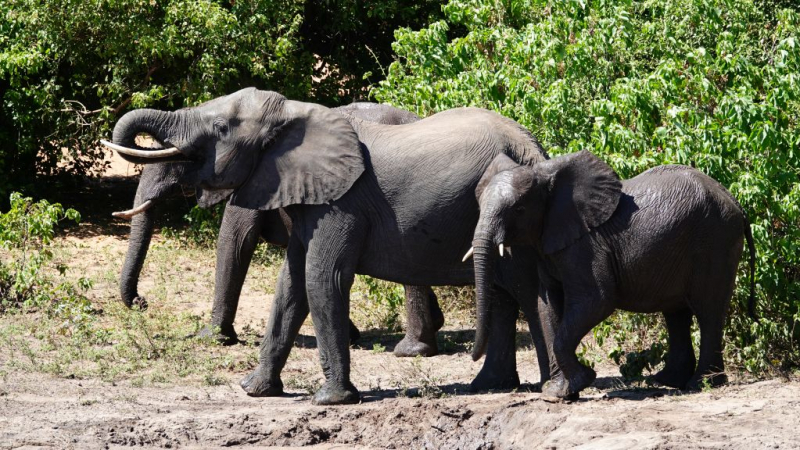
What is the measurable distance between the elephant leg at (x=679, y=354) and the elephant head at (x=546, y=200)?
1.02 meters

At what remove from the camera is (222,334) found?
10.7m

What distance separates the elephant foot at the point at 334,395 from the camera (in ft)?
27.4

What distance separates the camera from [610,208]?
775 cm

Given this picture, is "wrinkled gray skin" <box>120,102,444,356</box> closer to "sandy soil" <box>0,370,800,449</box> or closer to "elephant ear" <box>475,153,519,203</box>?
"sandy soil" <box>0,370,800,449</box>

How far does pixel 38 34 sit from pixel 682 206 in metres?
8.48

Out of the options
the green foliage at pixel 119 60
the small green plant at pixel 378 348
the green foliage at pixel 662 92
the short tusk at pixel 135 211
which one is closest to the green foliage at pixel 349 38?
the green foliage at pixel 119 60

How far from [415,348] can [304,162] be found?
Result: 259 cm

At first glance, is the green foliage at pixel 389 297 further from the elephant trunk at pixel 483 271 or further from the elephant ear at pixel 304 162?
the elephant trunk at pixel 483 271

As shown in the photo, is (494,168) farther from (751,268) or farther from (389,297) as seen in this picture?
(389,297)

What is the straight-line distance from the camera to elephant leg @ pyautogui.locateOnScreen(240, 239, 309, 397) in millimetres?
8578

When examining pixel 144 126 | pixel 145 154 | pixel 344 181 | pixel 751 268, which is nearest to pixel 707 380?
pixel 751 268

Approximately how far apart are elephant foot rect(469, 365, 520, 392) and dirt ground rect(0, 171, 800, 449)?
0.09 metres

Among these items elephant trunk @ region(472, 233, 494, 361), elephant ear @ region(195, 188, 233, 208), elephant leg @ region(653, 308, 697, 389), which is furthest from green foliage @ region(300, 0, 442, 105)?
elephant trunk @ region(472, 233, 494, 361)

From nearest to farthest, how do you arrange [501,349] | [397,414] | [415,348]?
[397,414] → [501,349] → [415,348]
